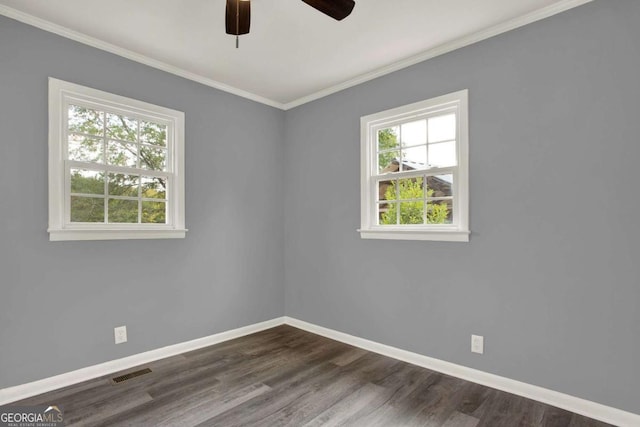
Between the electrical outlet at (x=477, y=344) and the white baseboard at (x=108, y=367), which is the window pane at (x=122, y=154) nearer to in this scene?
the white baseboard at (x=108, y=367)

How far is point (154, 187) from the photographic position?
3.21m

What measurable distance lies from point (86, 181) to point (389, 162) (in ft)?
8.75

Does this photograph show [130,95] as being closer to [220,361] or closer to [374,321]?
[220,361]

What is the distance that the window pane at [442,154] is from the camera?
2896mm

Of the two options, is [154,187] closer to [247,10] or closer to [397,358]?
[247,10]

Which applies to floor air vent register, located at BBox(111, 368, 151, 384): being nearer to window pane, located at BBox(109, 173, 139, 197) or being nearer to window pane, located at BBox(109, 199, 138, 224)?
window pane, located at BBox(109, 199, 138, 224)

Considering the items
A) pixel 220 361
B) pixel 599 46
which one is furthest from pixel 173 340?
pixel 599 46

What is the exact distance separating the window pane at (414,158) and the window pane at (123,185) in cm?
249

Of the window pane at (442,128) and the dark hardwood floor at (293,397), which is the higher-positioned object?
the window pane at (442,128)

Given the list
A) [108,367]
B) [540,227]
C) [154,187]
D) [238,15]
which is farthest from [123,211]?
[540,227]

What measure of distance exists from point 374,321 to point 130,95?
3049mm

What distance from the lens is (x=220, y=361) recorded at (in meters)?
3.05

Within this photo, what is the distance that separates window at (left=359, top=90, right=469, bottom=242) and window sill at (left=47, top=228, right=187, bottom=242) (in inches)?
72.4

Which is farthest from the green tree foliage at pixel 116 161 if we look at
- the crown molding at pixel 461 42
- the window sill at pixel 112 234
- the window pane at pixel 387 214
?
the window pane at pixel 387 214
